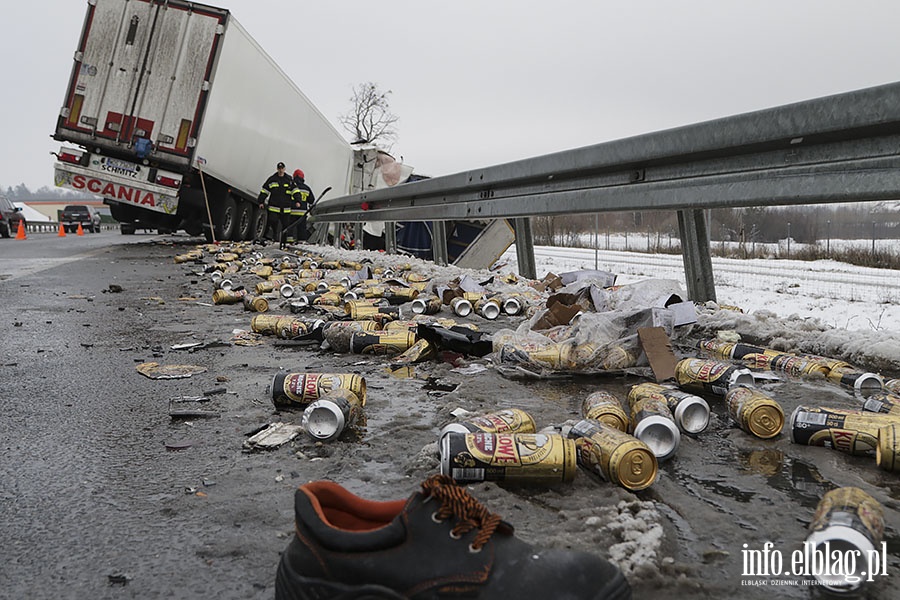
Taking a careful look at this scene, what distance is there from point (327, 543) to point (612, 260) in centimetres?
770

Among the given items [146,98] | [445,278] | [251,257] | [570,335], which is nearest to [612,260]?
[445,278]

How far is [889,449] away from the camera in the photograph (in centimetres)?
205

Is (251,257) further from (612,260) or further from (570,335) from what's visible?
(570,335)

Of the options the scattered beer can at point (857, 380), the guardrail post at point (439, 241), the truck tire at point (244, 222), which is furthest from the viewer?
the truck tire at point (244, 222)

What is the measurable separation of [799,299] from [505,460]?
5487 millimetres

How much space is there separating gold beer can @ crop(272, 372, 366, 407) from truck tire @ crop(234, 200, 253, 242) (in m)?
16.2

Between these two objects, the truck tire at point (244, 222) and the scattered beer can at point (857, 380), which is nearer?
the scattered beer can at point (857, 380)

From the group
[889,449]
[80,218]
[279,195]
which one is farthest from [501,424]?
[80,218]

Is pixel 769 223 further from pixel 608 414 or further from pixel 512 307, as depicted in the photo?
pixel 608 414

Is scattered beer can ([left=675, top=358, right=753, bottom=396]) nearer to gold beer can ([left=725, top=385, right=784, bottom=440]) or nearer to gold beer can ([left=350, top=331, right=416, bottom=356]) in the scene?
gold beer can ([left=725, top=385, right=784, bottom=440])

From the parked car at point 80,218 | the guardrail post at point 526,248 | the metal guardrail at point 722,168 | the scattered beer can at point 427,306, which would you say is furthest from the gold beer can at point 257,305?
the parked car at point 80,218

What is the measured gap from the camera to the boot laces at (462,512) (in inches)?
52.5

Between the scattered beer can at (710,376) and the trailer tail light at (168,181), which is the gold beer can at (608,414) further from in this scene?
the trailer tail light at (168,181)

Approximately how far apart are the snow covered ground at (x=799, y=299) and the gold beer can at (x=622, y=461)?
7.05ft
